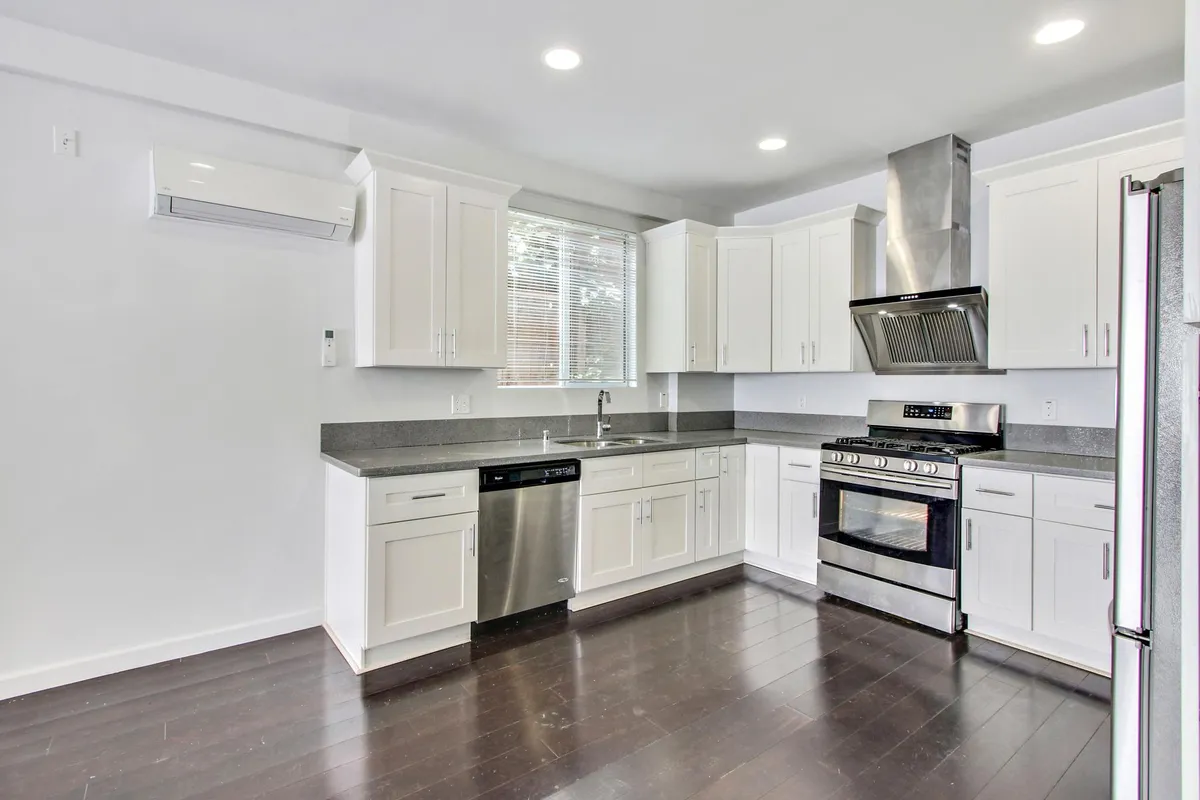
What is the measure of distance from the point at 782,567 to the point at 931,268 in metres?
2.12

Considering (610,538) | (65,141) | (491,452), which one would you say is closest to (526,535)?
(491,452)

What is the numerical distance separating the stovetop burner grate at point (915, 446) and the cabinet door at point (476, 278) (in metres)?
2.18

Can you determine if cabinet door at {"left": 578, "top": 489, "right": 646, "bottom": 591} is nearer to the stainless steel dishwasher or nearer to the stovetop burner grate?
the stainless steel dishwasher

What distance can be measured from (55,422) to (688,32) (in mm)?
3144

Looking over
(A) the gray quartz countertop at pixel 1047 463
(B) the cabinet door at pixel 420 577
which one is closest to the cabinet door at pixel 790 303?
(A) the gray quartz countertop at pixel 1047 463

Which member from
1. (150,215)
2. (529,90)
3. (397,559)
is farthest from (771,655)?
(150,215)

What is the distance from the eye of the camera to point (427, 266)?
10.5 feet

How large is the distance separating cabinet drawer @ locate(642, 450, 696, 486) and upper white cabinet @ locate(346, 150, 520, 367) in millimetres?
1103

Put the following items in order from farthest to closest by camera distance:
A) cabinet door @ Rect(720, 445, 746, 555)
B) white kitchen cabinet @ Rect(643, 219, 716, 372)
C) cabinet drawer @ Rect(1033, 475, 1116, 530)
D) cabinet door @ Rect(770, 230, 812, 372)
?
white kitchen cabinet @ Rect(643, 219, 716, 372) → cabinet door @ Rect(770, 230, 812, 372) → cabinet door @ Rect(720, 445, 746, 555) → cabinet drawer @ Rect(1033, 475, 1116, 530)

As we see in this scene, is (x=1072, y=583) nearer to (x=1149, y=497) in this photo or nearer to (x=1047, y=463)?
(x=1047, y=463)

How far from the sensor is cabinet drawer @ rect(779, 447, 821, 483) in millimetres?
3777

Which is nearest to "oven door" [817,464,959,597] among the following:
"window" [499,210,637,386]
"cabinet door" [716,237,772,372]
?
"cabinet door" [716,237,772,372]

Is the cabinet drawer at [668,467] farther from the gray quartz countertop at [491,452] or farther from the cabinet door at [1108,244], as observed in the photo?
the cabinet door at [1108,244]

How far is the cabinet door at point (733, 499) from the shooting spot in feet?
13.4
